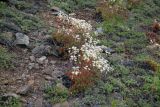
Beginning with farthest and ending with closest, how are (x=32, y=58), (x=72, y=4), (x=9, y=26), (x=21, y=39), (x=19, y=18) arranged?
1. (x=72, y=4)
2. (x=19, y=18)
3. (x=9, y=26)
4. (x=21, y=39)
5. (x=32, y=58)

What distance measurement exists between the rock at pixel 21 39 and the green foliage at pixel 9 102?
2704 millimetres

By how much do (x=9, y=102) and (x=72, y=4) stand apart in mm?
7084

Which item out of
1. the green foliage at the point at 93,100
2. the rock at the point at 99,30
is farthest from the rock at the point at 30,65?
the rock at the point at 99,30

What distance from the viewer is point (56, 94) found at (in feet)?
28.5

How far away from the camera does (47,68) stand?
9.79 metres

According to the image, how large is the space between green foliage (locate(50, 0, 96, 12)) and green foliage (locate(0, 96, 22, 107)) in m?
6.18

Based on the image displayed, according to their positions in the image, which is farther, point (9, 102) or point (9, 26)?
point (9, 26)

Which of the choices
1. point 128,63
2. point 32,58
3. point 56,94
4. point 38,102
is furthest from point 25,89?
point 128,63

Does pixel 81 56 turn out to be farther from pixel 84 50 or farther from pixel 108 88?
pixel 108 88

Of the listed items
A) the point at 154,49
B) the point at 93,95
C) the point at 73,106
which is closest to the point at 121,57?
the point at 154,49

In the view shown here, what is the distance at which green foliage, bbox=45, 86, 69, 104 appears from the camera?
8.52 m

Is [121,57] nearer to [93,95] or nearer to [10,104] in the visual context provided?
[93,95]

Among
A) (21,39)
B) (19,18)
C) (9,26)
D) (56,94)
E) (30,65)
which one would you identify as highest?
(19,18)

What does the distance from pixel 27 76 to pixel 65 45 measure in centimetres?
186
